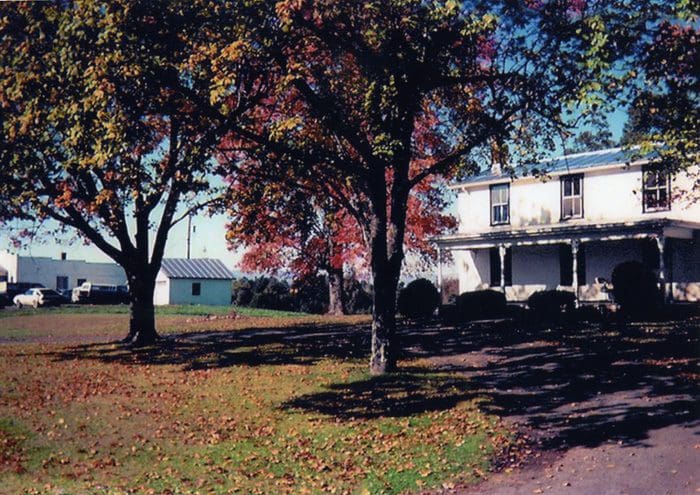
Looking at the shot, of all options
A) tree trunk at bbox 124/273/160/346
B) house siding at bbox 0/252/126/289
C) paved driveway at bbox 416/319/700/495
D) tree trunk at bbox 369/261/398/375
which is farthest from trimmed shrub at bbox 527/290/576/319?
house siding at bbox 0/252/126/289

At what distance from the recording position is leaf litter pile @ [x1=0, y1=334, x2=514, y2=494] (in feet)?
29.9

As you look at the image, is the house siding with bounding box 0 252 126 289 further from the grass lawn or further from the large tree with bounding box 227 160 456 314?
the grass lawn

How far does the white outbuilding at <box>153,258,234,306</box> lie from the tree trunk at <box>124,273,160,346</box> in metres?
38.4

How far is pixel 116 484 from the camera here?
A: 8969 mm

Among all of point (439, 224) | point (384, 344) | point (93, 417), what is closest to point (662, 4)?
point (384, 344)

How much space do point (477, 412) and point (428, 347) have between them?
7.30 meters

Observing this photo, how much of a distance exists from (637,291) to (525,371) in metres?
11.3

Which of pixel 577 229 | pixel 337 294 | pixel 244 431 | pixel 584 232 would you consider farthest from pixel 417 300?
pixel 244 431

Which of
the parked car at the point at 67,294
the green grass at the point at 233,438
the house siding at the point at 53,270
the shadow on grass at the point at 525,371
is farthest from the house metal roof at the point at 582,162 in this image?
the house siding at the point at 53,270

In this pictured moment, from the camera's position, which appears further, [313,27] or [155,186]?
[155,186]

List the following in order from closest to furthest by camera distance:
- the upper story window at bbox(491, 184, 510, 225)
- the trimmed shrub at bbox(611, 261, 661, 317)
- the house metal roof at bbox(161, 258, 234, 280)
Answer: the trimmed shrub at bbox(611, 261, 661, 317) < the upper story window at bbox(491, 184, 510, 225) < the house metal roof at bbox(161, 258, 234, 280)

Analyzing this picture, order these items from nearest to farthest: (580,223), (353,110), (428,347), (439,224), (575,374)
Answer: (575,374)
(353,110)
(428,347)
(580,223)
(439,224)

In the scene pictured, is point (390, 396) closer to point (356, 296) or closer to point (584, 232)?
point (584, 232)

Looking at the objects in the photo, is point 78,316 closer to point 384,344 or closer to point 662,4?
point 384,344
